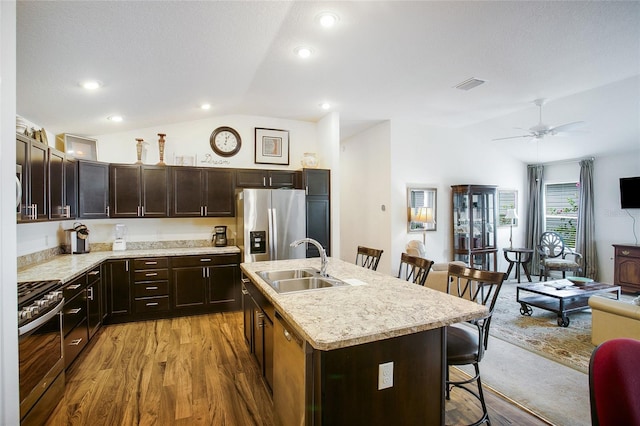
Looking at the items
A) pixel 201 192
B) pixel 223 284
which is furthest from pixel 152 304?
pixel 201 192

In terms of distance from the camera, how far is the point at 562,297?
3750 mm

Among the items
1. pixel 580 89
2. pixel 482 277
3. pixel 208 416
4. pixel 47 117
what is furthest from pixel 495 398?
pixel 47 117

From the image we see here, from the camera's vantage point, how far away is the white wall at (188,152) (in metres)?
4.41

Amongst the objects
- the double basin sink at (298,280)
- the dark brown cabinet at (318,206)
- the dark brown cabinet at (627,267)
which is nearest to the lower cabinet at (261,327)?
the double basin sink at (298,280)

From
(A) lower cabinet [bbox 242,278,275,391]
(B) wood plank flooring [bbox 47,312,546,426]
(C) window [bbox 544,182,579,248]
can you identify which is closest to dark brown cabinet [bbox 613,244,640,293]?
(C) window [bbox 544,182,579,248]

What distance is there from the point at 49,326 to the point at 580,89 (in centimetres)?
626

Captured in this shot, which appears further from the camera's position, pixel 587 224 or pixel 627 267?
pixel 587 224

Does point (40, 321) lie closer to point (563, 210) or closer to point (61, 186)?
point (61, 186)

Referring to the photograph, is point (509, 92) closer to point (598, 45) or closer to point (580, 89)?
point (580, 89)

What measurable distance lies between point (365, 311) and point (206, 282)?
3.18 meters

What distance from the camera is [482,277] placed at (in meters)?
2.12

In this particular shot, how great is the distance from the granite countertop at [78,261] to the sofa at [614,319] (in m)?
4.15

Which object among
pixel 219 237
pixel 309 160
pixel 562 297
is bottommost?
pixel 562 297

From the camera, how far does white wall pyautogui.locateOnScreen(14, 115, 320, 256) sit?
441 centimetres
